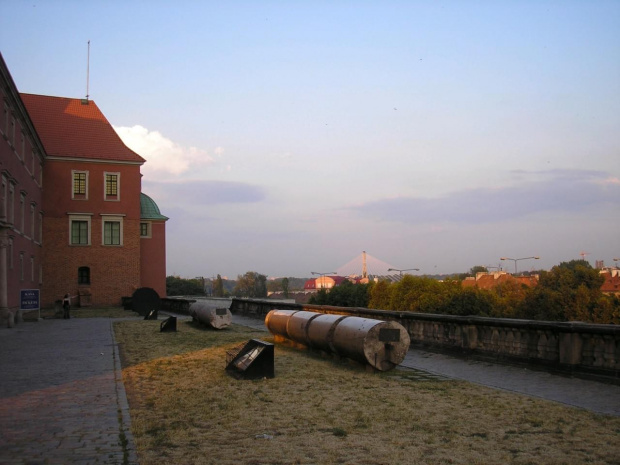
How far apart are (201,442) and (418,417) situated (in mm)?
2903

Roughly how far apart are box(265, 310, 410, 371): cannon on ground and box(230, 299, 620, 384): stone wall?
2.31 metres

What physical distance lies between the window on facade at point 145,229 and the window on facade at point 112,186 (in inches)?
219

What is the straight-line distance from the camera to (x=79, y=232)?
5112 centimetres

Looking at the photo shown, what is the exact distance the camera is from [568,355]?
11.5 m

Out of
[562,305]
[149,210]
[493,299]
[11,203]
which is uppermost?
[149,210]

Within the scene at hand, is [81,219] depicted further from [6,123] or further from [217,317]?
[217,317]

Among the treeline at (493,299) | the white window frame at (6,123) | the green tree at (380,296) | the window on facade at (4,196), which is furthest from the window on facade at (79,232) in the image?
the green tree at (380,296)

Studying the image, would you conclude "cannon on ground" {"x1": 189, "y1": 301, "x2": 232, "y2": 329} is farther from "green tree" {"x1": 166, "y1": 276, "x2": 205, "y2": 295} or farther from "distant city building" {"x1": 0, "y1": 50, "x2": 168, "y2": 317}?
"green tree" {"x1": 166, "y1": 276, "x2": 205, "y2": 295}

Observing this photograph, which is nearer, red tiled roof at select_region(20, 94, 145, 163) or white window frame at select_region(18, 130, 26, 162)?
white window frame at select_region(18, 130, 26, 162)

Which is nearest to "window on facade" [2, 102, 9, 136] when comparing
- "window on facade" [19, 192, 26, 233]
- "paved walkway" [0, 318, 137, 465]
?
"window on facade" [19, 192, 26, 233]

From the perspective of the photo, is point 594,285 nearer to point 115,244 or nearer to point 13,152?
point 115,244

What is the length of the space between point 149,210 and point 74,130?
986 cm

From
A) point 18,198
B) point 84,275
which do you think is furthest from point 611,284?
point 18,198

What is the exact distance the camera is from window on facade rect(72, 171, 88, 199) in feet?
167
